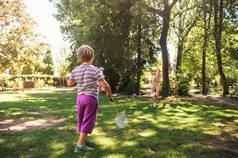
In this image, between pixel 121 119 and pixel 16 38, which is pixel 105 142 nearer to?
pixel 121 119

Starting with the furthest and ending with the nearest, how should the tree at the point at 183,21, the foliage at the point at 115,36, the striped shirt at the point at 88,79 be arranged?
the tree at the point at 183,21 < the foliage at the point at 115,36 < the striped shirt at the point at 88,79

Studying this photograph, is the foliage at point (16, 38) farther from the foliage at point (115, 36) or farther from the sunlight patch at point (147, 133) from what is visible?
the sunlight patch at point (147, 133)

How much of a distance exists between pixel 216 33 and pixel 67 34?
15860 mm

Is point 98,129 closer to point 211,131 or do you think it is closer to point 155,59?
point 211,131

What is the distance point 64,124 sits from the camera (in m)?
5.55

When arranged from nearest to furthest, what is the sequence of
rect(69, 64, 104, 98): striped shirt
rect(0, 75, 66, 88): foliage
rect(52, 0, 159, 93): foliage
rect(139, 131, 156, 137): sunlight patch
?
rect(69, 64, 104, 98): striped shirt → rect(139, 131, 156, 137): sunlight patch → rect(52, 0, 159, 93): foliage → rect(0, 75, 66, 88): foliage

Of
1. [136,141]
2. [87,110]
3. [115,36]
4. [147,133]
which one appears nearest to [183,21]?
[115,36]

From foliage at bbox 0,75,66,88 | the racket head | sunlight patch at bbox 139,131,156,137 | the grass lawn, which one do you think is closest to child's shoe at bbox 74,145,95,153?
the grass lawn

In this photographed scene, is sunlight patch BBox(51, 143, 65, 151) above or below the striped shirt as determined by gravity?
below

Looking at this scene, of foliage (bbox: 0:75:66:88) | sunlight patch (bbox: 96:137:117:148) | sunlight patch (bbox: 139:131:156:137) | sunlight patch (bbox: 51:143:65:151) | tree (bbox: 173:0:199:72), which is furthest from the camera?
foliage (bbox: 0:75:66:88)

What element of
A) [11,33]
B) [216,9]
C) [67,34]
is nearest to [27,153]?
[216,9]

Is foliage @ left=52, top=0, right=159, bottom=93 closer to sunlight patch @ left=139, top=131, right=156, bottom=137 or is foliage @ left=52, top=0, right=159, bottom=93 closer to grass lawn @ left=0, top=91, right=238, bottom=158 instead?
grass lawn @ left=0, top=91, right=238, bottom=158

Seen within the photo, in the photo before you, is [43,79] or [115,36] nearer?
Answer: [115,36]

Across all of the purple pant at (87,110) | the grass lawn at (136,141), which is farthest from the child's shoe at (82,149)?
the purple pant at (87,110)
